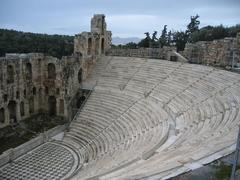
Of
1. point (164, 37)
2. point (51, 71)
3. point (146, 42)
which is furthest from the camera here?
point (164, 37)

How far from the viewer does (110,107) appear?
24703mm

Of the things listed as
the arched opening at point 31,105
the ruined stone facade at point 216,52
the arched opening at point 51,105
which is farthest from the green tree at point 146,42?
the arched opening at point 31,105

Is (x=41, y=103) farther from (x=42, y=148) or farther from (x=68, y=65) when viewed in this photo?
(x=42, y=148)

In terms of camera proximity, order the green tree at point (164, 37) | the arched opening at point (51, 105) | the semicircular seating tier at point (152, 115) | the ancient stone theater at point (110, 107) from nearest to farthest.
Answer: the semicircular seating tier at point (152, 115) → the ancient stone theater at point (110, 107) → the arched opening at point (51, 105) → the green tree at point (164, 37)

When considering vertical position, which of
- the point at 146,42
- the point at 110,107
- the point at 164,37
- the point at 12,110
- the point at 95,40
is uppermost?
the point at 164,37

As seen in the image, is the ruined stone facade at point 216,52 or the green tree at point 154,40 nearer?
the ruined stone facade at point 216,52

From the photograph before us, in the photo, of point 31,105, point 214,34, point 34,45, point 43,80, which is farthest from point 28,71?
point 34,45

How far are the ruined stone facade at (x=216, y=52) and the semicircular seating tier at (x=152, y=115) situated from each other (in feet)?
12.2

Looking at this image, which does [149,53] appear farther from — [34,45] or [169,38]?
[34,45]

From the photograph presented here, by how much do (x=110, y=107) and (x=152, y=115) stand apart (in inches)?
185

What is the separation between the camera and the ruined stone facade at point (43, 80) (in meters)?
25.5

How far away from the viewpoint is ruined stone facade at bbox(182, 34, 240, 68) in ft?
89.0

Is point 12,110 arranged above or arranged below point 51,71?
below

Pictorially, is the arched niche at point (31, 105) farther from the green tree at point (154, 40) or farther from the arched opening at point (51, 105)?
the green tree at point (154, 40)
